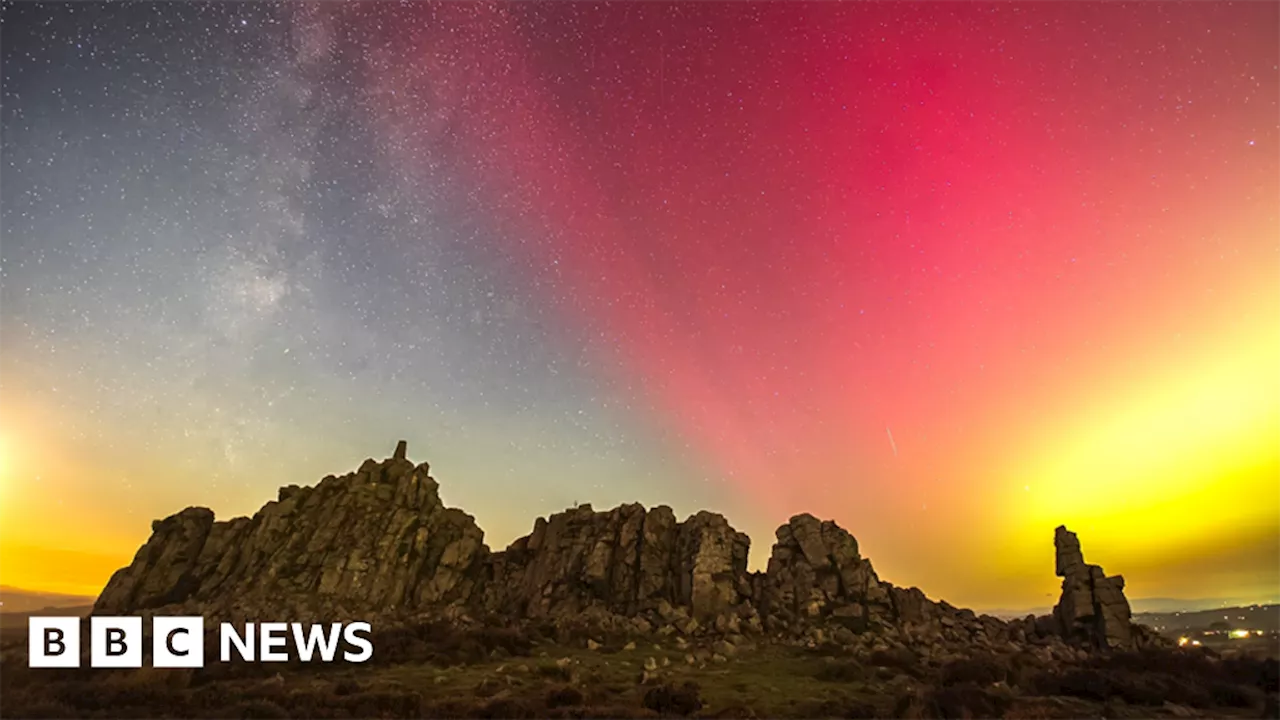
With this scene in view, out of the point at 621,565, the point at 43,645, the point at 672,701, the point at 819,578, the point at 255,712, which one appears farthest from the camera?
the point at 621,565

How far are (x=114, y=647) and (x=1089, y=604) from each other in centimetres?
8062

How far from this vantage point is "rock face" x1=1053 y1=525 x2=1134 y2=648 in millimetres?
54219

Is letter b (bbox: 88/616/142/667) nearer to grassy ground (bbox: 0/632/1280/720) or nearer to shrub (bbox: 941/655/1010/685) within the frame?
grassy ground (bbox: 0/632/1280/720)

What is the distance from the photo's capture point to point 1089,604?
57.0 m

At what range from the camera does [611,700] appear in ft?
77.7

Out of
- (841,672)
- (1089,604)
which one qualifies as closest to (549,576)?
(841,672)

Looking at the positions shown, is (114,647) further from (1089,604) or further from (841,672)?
(1089,604)

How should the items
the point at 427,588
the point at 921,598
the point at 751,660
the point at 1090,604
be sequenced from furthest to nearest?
the point at 427,588 → the point at 921,598 → the point at 1090,604 → the point at 751,660

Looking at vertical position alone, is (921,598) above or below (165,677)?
below

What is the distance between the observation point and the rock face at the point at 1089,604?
5422 centimetres

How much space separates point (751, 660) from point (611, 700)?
18561mm

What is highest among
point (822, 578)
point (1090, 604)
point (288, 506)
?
point (288, 506)

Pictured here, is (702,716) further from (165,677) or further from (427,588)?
(427,588)

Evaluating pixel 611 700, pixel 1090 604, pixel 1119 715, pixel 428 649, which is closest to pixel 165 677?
pixel 428 649
